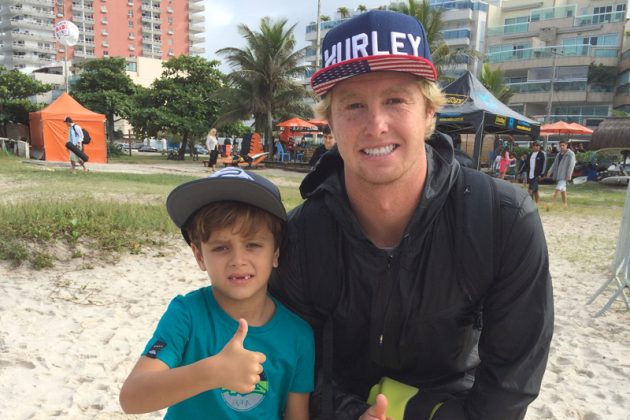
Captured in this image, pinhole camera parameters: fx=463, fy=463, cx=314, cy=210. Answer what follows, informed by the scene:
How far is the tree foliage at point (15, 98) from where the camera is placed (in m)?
29.9

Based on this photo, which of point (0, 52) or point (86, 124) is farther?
point (0, 52)

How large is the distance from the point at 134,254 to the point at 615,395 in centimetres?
549

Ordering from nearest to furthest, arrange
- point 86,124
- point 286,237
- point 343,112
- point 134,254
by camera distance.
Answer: point 343,112
point 286,237
point 134,254
point 86,124

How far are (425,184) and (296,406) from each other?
3.34ft

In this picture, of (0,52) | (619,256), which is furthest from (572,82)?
(0,52)

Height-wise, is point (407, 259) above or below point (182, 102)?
below

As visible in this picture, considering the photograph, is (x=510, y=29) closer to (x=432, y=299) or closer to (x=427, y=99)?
A: (x=427, y=99)

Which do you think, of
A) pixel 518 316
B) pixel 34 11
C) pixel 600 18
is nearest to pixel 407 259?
pixel 518 316

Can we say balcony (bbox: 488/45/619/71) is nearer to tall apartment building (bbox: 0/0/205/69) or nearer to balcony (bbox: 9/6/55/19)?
tall apartment building (bbox: 0/0/205/69)

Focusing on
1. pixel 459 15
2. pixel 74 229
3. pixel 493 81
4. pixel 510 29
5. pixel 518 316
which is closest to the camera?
pixel 518 316

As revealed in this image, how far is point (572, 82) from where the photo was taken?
50625 mm

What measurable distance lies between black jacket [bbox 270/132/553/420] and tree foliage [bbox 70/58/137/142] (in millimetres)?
34791

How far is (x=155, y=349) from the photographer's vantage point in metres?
1.58

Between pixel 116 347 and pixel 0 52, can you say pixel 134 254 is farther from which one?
pixel 0 52
